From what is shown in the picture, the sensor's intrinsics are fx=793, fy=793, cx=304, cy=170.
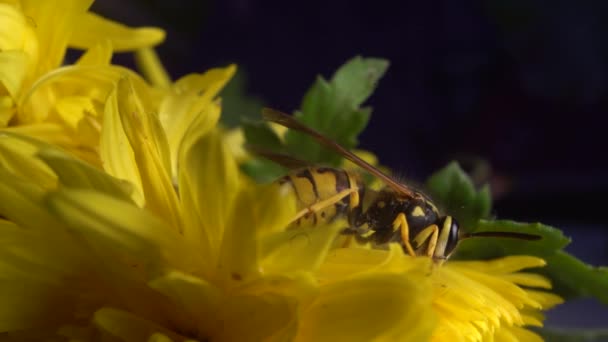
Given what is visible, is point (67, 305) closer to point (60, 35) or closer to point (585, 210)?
point (60, 35)

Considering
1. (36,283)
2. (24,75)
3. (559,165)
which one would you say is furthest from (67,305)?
(559,165)

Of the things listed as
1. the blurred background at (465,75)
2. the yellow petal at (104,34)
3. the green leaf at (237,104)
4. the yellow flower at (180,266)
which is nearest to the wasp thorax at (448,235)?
the yellow flower at (180,266)

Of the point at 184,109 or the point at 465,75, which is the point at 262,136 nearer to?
the point at 184,109

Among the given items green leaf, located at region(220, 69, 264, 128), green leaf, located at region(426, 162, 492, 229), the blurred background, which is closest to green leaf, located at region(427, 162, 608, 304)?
green leaf, located at region(426, 162, 492, 229)

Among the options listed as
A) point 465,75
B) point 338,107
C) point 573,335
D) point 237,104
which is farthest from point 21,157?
point 465,75

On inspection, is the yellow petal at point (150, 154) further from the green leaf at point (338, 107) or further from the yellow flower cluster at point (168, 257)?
the green leaf at point (338, 107)

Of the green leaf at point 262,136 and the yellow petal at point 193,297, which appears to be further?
the green leaf at point 262,136

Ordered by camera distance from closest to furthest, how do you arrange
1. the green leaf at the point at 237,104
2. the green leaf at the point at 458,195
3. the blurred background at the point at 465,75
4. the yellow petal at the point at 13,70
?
1. the yellow petal at the point at 13,70
2. the green leaf at the point at 458,195
3. the green leaf at the point at 237,104
4. the blurred background at the point at 465,75
